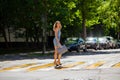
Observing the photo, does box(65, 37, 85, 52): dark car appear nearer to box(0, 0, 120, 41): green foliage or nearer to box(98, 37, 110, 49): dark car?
box(0, 0, 120, 41): green foliage

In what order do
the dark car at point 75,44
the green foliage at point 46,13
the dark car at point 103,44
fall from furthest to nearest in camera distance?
the dark car at point 103,44, the dark car at point 75,44, the green foliage at point 46,13

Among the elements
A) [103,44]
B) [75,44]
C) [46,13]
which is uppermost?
[46,13]

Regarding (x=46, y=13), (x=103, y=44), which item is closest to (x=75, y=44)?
(x=46, y=13)

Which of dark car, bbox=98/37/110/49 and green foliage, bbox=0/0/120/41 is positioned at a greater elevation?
green foliage, bbox=0/0/120/41

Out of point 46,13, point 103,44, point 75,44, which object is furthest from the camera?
point 103,44

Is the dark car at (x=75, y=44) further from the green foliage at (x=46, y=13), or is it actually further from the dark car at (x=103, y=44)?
the dark car at (x=103, y=44)

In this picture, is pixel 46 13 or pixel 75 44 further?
pixel 75 44

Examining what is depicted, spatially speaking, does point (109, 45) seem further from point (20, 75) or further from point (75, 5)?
point (20, 75)

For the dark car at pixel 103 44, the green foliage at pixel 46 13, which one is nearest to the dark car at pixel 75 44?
the green foliage at pixel 46 13

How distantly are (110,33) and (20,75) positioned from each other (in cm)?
6586

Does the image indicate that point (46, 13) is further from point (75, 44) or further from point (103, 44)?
point (103, 44)

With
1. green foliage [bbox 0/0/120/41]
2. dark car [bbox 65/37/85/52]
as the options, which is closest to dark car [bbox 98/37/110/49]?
green foliage [bbox 0/0/120/41]

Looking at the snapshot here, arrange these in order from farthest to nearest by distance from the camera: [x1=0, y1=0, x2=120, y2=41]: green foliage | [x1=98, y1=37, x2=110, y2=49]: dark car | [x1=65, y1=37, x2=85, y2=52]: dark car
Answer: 1. [x1=98, y1=37, x2=110, y2=49]: dark car
2. [x1=65, y1=37, x2=85, y2=52]: dark car
3. [x1=0, y1=0, x2=120, y2=41]: green foliage

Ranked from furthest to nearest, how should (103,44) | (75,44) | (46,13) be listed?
1. (103,44)
2. (75,44)
3. (46,13)
